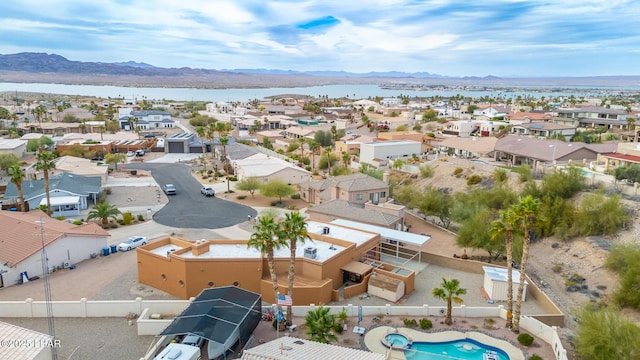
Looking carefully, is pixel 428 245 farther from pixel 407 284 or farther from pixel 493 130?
pixel 493 130

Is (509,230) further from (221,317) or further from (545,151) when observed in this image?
(545,151)

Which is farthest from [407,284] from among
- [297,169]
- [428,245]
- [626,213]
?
[297,169]

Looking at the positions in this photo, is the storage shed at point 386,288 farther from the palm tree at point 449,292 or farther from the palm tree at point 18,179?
the palm tree at point 18,179

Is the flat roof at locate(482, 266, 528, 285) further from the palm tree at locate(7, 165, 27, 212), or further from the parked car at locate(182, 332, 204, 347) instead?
the palm tree at locate(7, 165, 27, 212)

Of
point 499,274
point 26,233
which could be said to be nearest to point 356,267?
point 499,274

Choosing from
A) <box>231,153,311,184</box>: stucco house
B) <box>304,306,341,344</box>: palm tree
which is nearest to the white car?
<box>304,306,341,344</box>: palm tree
